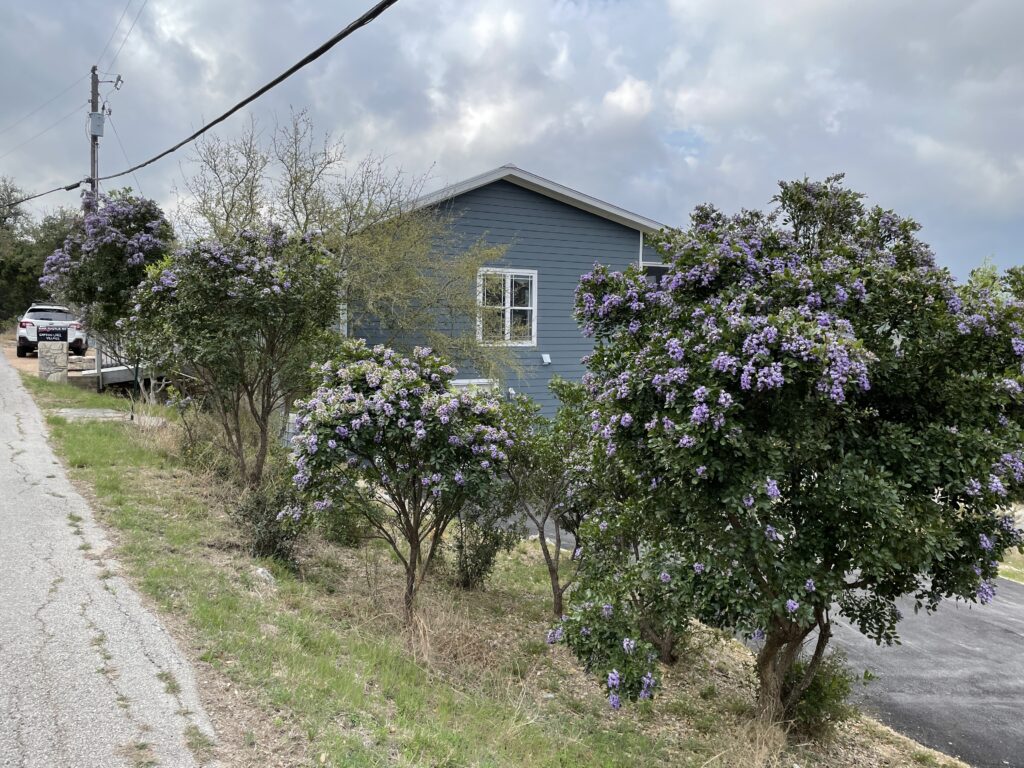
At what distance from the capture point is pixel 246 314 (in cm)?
764

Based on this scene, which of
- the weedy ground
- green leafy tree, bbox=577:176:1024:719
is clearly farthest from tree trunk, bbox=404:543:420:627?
green leafy tree, bbox=577:176:1024:719

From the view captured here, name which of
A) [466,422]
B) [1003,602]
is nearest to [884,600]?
[466,422]

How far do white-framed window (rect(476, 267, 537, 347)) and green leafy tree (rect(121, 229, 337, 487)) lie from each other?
5823mm

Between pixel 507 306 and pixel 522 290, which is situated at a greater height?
pixel 522 290

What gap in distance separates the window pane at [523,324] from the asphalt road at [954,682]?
29.6ft

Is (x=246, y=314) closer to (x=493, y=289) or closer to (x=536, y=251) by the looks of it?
(x=493, y=289)

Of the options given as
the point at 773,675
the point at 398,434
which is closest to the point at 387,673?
the point at 398,434

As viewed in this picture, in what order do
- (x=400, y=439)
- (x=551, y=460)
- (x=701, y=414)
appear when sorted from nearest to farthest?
(x=701, y=414), (x=400, y=439), (x=551, y=460)

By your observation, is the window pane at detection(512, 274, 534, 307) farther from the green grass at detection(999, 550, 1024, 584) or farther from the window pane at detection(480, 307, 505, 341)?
the green grass at detection(999, 550, 1024, 584)

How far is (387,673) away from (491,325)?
1040cm

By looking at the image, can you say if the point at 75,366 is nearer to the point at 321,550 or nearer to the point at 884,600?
the point at 321,550

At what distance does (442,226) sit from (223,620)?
10389 mm

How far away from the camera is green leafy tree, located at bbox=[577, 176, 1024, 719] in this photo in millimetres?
3773

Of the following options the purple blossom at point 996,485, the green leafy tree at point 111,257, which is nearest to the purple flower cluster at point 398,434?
the purple blossom at point 996,485
